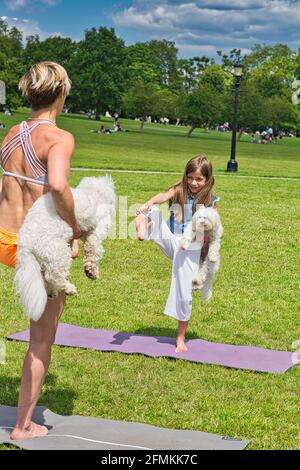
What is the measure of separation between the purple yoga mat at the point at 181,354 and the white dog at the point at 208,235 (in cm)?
60

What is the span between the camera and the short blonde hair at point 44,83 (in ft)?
15.6

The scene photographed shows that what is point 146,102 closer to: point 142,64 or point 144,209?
point 142,64

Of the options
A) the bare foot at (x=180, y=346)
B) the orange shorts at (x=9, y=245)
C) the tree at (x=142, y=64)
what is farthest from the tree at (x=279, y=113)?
the orange shorts at (x=9, y=245)

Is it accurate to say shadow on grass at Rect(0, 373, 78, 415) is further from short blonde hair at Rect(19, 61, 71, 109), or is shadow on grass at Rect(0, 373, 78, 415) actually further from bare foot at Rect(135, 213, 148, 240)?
short blonde hair at Rect(19, 61, 71, 109)

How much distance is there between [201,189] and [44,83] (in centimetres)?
331

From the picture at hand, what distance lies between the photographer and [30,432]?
527cm

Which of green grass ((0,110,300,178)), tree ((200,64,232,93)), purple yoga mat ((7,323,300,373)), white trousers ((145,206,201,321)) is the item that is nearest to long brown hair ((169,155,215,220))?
white trousers ((145,206,201,321))

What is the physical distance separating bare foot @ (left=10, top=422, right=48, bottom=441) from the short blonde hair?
7.55 ft

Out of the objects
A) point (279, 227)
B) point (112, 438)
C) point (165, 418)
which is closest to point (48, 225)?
point (112, 438)

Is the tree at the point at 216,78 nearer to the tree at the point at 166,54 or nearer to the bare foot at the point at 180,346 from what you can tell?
the tree at the point at 166,54

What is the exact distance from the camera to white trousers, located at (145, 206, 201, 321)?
777cm

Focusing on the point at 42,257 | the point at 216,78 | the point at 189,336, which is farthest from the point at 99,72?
the point at 42,257
